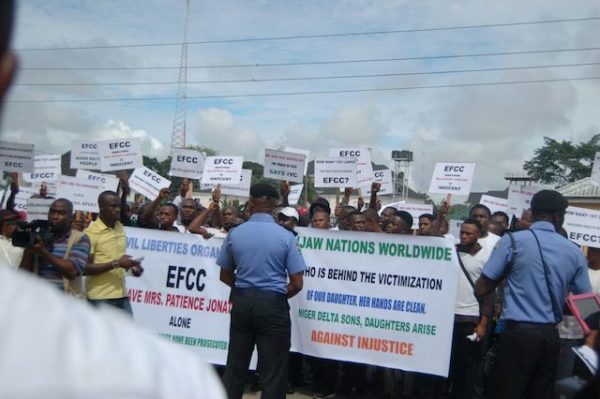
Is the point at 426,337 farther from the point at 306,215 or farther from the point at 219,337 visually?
the point at 306,215

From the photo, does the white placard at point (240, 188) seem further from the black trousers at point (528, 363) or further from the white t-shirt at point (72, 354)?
the white t-shirt at point (72, 354)

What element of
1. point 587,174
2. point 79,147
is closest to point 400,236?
point 79,147

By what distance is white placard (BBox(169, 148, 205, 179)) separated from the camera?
1025 centimetres

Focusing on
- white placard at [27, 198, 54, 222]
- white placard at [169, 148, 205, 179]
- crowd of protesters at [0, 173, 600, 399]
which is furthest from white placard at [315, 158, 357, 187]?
white placard at [27, 198, 54, 222]

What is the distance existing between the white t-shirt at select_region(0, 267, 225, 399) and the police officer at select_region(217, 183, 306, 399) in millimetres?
4491

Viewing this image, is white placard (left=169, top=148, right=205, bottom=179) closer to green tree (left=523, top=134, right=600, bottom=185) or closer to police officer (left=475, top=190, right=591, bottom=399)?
police officer (left=475, top=190, right=591, bottom=399)

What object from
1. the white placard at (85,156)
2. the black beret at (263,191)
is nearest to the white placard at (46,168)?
the white placard at (85,156)

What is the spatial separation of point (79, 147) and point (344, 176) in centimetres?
421

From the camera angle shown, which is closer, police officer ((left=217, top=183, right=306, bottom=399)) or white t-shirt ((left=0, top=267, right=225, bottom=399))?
white t-shirt ((left=0, top=267, right=225, bottom=399))

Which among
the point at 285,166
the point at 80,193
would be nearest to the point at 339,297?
the point at 285,166

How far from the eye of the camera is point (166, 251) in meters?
7.63

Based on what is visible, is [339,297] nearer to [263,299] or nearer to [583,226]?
[263,299]

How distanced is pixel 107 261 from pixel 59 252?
491 millimetres

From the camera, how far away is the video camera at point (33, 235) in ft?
17.6
